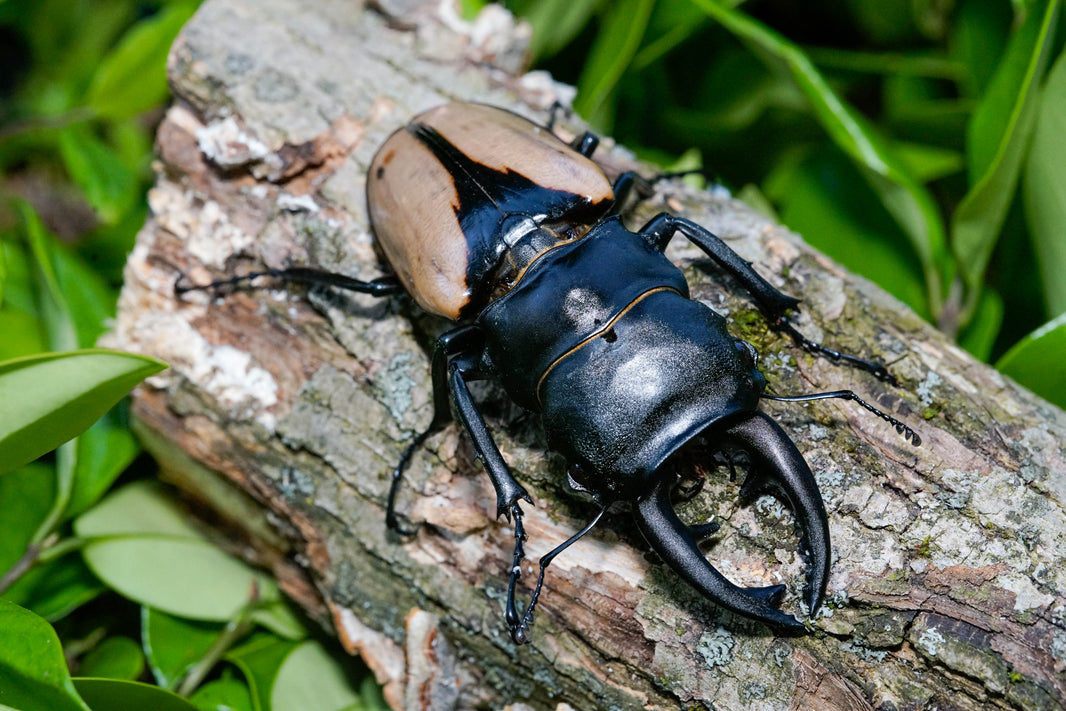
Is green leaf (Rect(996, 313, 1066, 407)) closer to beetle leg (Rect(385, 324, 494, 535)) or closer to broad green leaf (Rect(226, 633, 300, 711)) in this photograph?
beetle leg (Rect(385, 324, 494, 535))

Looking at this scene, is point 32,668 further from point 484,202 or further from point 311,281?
point 484,202

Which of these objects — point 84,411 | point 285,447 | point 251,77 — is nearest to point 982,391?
point 285,447

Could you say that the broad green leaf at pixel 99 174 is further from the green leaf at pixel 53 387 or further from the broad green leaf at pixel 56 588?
the green leaf at pixel 53 387

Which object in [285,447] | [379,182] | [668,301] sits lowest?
[285,447]

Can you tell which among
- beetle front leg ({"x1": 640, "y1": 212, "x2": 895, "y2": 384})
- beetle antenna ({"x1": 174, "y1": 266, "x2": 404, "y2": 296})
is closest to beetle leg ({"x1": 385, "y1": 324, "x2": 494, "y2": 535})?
beetle antenna ({"x1": 174, "y1": 266, "x2": 404, "y2": 296})

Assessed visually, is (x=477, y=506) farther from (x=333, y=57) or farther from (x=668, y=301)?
(x=333, y=57)

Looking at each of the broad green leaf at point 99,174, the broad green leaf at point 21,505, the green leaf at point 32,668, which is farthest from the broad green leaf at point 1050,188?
the broad green leaf at point 99,174
